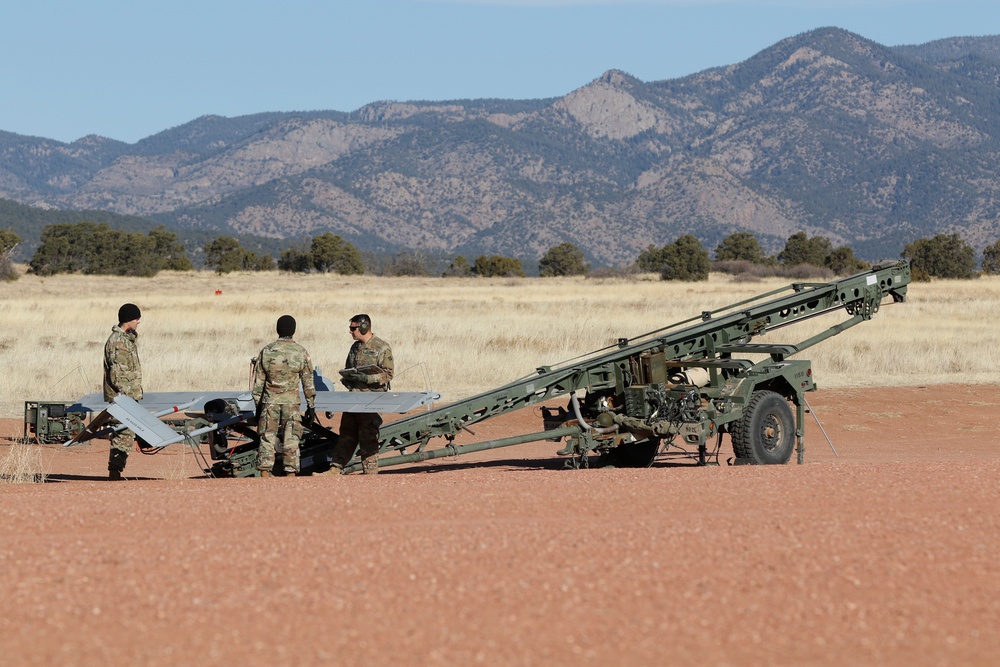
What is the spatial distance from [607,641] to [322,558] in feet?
6.86

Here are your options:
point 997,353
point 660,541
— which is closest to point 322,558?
point 660,541

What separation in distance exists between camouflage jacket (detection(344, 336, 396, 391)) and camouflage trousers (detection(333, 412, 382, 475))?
0.41 m

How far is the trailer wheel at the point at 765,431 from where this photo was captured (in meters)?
12.4

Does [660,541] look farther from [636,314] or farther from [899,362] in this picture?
[636,314]

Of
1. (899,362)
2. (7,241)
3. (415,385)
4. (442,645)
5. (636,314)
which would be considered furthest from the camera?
(7,241)

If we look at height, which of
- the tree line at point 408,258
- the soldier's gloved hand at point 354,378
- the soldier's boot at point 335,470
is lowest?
the soldier's boot at point 335,470

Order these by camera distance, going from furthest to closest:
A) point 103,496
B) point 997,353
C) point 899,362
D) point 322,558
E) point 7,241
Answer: point 7,241, point 997,353, point 899,362, point 103,496, point 322,558

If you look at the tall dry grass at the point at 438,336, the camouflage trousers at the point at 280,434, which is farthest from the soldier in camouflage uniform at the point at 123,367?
the tall dry grass at the point at 438,336

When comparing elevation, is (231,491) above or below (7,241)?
below

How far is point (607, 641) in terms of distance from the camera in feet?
18.8

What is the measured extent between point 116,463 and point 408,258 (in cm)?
9506

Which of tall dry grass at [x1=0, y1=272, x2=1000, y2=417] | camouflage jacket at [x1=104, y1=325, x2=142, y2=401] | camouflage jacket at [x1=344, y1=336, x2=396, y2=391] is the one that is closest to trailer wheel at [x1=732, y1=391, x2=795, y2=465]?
camouflage jacket at [x1=344, y1=336, x2=396, y2=391]

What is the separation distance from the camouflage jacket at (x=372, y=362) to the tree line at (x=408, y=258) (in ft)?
190

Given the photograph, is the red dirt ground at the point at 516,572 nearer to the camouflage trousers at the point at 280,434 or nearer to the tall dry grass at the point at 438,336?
the camouflage trousers at the point at 280,434
